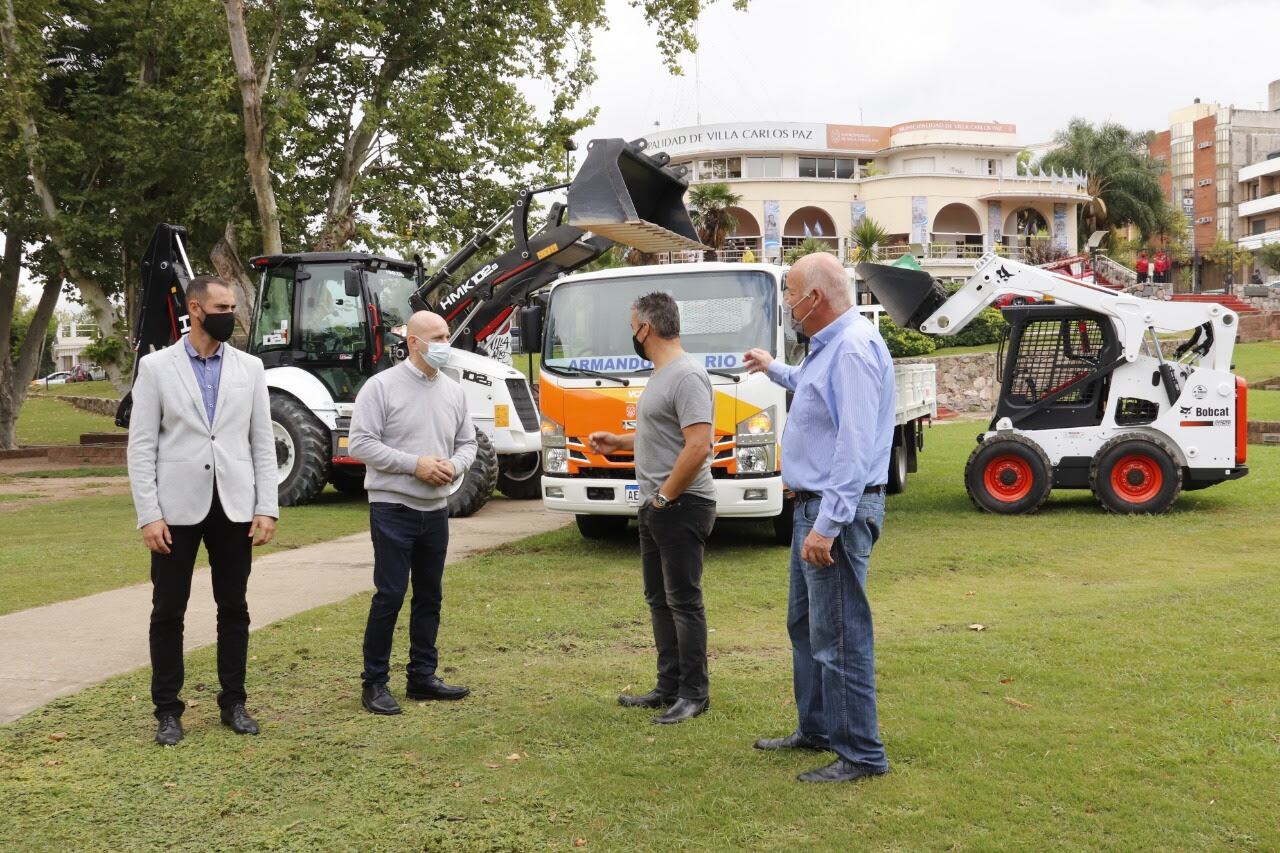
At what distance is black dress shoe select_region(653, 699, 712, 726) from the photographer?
18.0 ft

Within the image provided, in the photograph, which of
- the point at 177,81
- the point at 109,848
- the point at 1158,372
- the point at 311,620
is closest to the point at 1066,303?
the point at 1158,372

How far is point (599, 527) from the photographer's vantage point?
11.7 m

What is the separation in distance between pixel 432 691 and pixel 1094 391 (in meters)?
9.23

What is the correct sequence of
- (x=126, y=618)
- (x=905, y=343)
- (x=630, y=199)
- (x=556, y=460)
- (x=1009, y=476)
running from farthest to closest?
(x=905, y=343)
(x=1009, y=476)
(x=630, y=199)
(x=556, y=460)
(x=126, y=618)

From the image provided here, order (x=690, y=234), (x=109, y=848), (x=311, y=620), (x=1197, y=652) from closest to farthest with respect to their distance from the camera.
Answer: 1. (x=109, y=848)
2. (x=1197, y=652)
3. (x=311, y=620)
4. (x=690, y=234)

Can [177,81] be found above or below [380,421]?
above

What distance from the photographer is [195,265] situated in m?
24.9

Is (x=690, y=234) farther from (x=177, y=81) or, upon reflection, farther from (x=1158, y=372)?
(x=177, y=81)

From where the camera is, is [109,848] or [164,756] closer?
[109,848]

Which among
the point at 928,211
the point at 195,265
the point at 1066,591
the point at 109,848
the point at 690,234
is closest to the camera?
the point at 109,848

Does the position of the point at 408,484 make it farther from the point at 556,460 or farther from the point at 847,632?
the point at 556,460

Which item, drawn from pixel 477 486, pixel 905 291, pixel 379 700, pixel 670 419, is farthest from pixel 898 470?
pixel 379 700

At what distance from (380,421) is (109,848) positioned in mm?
2286

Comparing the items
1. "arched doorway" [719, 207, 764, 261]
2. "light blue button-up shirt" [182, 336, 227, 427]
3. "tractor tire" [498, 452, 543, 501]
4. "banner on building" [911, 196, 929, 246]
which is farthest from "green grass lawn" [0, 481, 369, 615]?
"banner on building" [911, 196, 929, 246]
